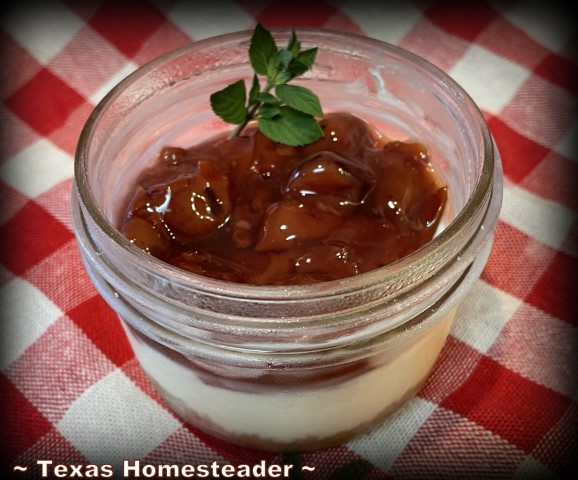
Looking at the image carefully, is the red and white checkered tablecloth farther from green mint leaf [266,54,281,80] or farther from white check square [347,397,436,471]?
green mint leaf [266,54,281,80]

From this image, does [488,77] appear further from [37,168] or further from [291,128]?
[37,168]

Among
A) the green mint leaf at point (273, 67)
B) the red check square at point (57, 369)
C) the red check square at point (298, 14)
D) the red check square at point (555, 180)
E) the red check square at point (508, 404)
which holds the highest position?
the green mint leaf at point (273, 67)

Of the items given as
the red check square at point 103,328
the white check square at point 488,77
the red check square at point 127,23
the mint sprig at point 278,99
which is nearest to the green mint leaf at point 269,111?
the mint sprig at point 278,99

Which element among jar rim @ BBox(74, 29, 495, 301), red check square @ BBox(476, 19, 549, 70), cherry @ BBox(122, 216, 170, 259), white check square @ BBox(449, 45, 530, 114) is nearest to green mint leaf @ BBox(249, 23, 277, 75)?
jar rim @ BBox(74, 29, 495, 301)

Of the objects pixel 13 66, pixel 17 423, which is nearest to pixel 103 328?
pixel 17 423

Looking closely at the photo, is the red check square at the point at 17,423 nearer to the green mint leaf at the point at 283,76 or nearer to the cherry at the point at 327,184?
the cherry at the point at 327,184

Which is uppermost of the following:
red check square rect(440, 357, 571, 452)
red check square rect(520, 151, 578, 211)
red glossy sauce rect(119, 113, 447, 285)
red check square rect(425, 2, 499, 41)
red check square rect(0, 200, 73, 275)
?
red glossy sauce rect(119, 113, 447, 285)

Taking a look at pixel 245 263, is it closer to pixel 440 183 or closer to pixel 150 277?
pixel 150 277
